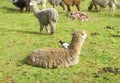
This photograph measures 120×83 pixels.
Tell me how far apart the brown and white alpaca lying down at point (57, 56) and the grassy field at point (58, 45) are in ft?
0.53

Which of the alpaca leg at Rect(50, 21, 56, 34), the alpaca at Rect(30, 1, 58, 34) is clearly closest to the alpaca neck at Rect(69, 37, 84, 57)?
the alpaca at Rect(30, 1, 58, 34)

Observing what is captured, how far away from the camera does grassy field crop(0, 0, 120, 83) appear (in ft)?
34.3

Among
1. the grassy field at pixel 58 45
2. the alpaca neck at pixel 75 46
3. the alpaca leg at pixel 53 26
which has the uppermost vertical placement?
the alpaca neck at pixel 75 46

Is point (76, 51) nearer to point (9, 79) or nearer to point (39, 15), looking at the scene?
point (9, 79)

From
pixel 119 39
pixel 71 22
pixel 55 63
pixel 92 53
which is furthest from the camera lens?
pixel 71 22

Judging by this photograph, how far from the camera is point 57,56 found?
11016mm

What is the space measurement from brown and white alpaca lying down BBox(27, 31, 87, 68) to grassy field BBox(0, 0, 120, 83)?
0.53 feet

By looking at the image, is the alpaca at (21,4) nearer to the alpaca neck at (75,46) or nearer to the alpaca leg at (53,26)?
the alpaca leg at (53,26)

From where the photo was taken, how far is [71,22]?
1916 cm

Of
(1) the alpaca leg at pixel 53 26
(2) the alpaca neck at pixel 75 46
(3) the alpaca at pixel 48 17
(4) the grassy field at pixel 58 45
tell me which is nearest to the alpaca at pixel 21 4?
(4) the grassy field at pixel 58 45

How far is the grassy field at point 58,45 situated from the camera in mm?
10453

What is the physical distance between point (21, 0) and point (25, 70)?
13.4m

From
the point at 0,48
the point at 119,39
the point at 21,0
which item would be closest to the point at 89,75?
the point at 0,48

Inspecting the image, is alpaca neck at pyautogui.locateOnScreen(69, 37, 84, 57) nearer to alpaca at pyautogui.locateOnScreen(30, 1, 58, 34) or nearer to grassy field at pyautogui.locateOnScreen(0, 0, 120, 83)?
grassy field at pyautogui.locateOnScreen(0, 0, 120, 83)
